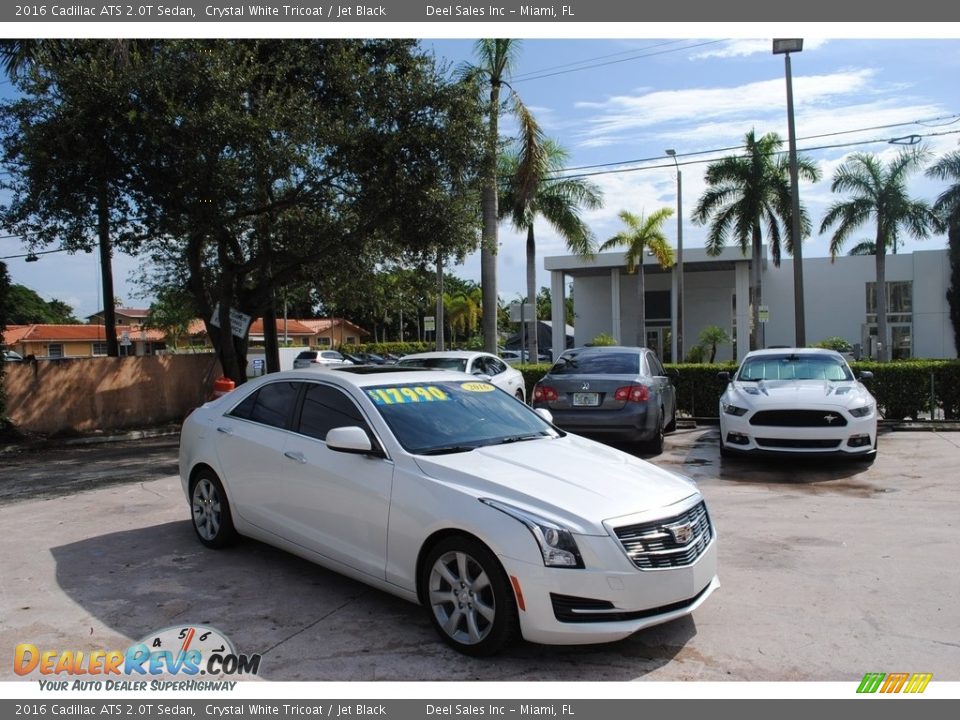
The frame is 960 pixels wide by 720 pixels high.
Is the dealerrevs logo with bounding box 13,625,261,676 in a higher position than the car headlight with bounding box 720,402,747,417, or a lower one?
lower

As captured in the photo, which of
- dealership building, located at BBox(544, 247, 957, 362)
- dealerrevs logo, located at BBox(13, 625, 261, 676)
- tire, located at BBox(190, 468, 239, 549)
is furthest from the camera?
dealership building, located at BBox(544, 247, 957, 362)

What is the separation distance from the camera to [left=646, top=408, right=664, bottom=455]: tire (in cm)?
1098

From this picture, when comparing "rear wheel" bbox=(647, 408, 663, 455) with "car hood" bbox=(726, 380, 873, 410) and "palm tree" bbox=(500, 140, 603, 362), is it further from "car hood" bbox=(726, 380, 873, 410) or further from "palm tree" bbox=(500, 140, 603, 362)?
"palm tree" bbox=(500, 140, 603, 362)

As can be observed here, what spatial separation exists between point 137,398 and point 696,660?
49.5 feet

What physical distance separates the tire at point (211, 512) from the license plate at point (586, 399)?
5.63m

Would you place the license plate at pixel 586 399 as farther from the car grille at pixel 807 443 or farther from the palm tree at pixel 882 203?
the palm tree at pixel 882 203

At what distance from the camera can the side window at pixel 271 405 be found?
584 cm

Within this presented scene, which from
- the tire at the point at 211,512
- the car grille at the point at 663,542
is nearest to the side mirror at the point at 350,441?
the car grille at the point at 663,542

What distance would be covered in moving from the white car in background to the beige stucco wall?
5971mm

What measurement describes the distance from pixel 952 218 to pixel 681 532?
3613 centimetres

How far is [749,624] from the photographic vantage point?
4645 millimetres

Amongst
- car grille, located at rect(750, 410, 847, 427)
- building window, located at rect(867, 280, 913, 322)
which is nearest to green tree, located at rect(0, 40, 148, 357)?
car grille, located at rect(750, 410, 847, 427)

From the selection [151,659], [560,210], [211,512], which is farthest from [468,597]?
[560,210]

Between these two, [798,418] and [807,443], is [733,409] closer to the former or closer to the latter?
[798,418]
